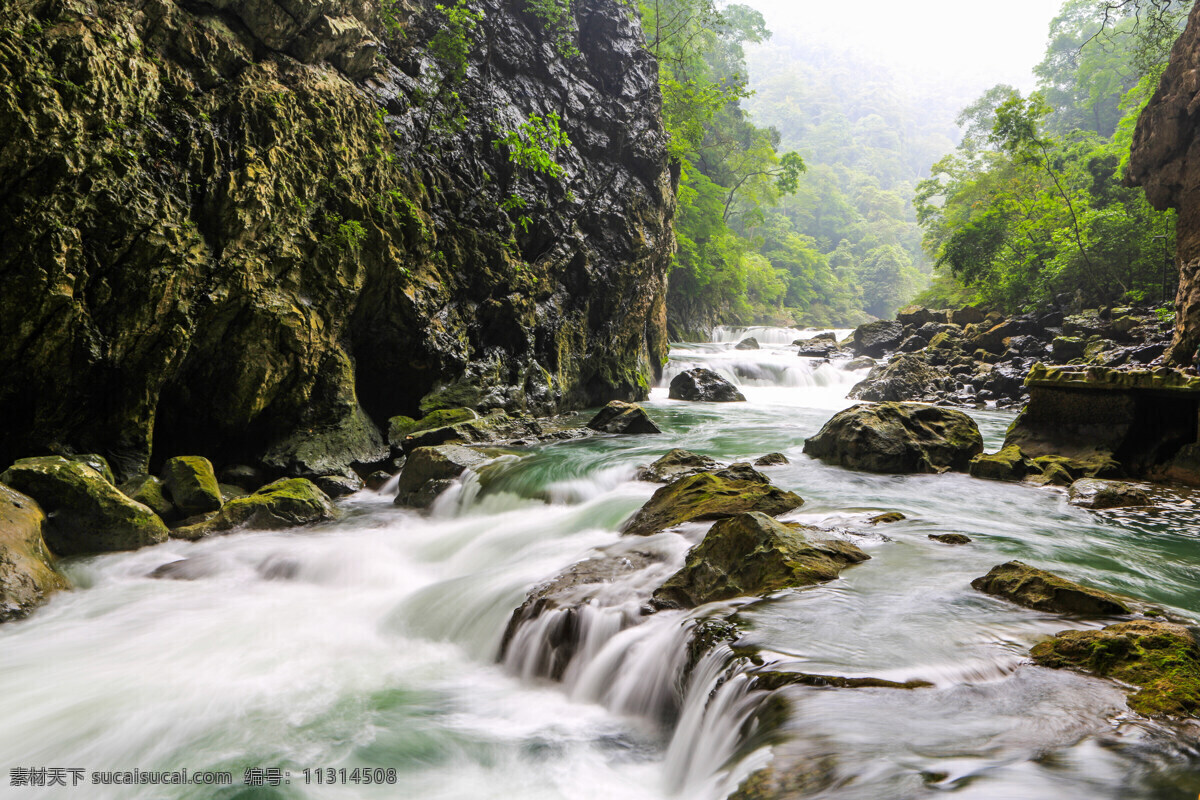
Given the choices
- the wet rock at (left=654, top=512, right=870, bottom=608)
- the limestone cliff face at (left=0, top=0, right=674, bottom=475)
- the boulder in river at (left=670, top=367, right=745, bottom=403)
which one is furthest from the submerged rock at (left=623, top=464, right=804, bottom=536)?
the boulder in river at (left=670, top=367, right=745, bottom=403)

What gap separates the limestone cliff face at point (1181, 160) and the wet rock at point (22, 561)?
1757 centimetres

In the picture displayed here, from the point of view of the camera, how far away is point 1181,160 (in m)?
13.1

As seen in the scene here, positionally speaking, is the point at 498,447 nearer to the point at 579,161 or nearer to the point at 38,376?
the point at 38,376

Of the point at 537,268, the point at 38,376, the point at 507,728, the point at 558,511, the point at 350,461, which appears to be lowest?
the point at 507,728

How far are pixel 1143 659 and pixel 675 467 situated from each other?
555cm

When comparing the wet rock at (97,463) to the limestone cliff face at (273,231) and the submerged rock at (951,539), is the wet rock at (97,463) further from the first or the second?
the submerged rock at (951,539)

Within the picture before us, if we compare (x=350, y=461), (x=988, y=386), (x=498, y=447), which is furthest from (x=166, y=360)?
(x=988, y=386)

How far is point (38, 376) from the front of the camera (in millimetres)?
6344

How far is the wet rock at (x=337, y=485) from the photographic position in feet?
27.4

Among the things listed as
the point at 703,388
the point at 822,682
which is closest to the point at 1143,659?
the point at 822,682

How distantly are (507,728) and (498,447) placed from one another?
6724 millimetres

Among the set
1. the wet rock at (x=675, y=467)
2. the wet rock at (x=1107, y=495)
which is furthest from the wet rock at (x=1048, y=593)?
the wet rock at (x=675, y=467)

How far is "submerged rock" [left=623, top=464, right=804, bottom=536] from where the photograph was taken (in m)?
5.52

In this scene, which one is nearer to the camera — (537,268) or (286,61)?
(286,61)
